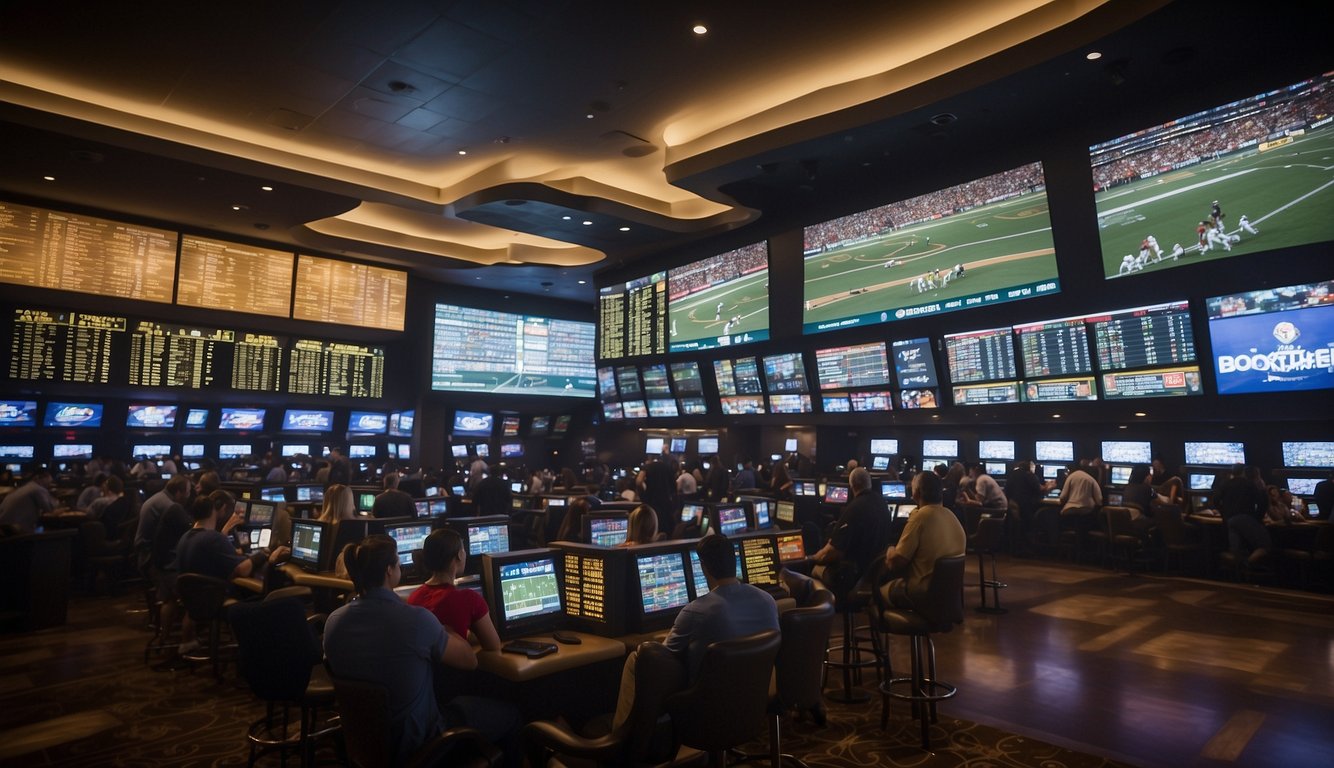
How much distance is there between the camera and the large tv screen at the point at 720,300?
1061 centimetres

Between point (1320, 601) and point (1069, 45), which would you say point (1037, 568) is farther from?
point (1069, 45)

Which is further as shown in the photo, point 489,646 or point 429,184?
point 429,184

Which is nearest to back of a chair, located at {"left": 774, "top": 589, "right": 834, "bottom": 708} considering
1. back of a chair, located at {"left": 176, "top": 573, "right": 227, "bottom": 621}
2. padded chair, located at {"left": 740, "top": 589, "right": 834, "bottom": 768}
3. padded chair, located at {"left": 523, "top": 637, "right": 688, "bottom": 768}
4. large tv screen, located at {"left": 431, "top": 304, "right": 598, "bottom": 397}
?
padded chair, located at {"left": 740, "top": 589, "right": 834, "bottom": 768}

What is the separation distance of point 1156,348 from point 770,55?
15.9 feet

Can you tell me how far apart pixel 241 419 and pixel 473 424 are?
427cm

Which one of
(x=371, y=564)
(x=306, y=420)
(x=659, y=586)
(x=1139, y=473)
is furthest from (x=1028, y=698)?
(x=306, y=420)

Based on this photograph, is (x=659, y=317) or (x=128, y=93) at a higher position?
(x=128, y=93)

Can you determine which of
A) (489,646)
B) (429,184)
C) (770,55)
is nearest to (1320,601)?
(770,55)

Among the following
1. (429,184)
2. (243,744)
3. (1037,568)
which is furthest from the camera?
(429,184)

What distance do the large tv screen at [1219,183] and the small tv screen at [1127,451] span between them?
3.87 m

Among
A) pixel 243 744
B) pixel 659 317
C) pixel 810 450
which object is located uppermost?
pixel 659 317

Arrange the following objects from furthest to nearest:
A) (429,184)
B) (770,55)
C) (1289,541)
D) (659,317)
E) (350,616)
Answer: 1. (659,317)
2. (429,184)
3. (1289,541)
4. (770,55)
5. (350,616)

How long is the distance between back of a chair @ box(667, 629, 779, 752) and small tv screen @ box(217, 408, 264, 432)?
41.7ft

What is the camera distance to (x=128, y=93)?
25.4ft
